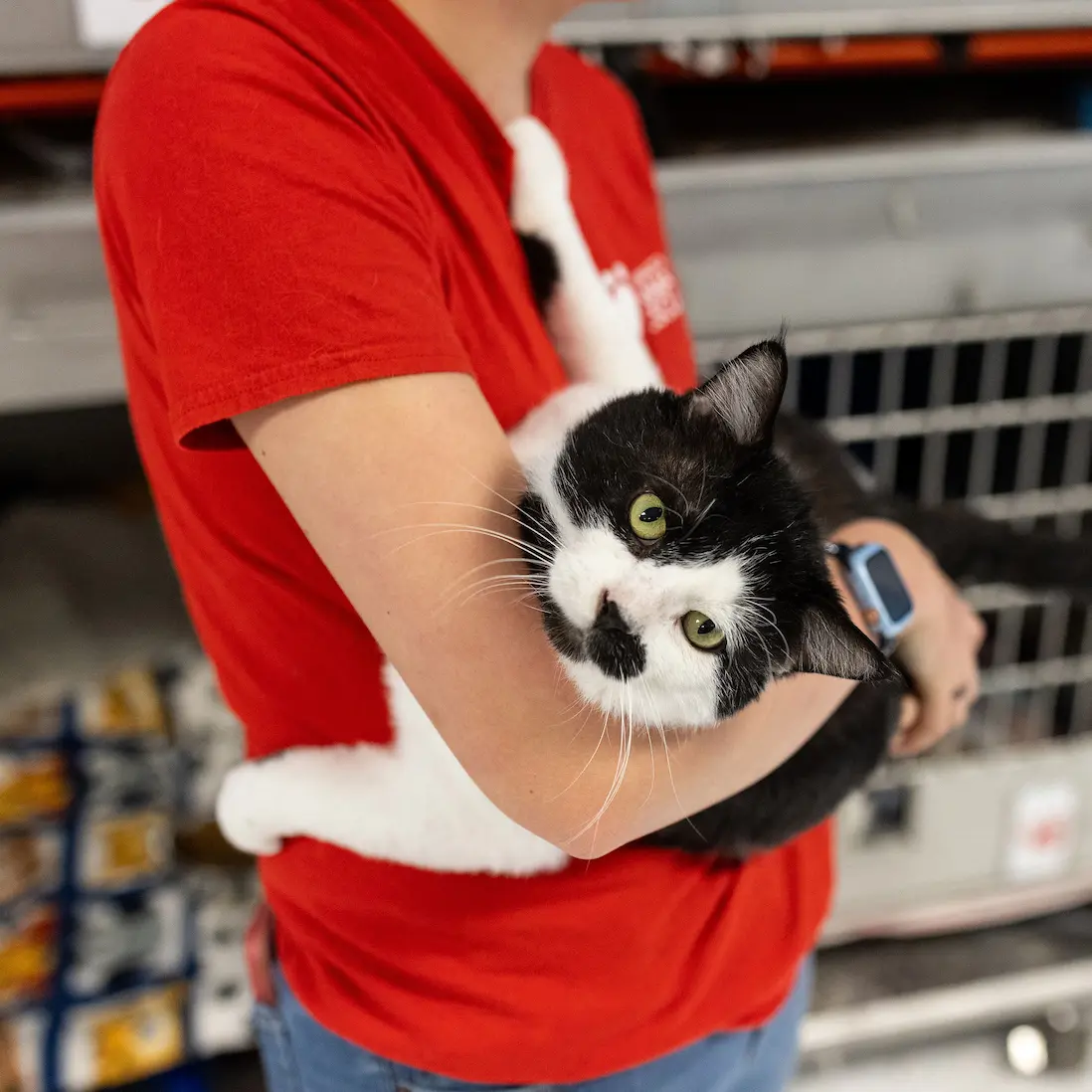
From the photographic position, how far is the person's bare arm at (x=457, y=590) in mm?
501

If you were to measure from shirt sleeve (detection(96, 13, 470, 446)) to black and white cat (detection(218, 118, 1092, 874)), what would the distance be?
6.9 inches

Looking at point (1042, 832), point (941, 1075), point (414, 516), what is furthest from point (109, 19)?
point (941, 1075)

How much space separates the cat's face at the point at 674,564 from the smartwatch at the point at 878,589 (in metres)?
0.09

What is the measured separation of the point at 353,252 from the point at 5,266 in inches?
23.5

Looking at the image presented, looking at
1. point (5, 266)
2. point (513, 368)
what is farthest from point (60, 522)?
point (513, 368)

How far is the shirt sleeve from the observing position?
0.48m

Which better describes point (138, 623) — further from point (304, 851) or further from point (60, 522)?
point (304, 851)

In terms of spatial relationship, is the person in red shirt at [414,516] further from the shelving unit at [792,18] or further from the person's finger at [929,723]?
the shelving unit at [792,18]

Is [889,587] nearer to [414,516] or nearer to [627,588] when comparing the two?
[627,588]

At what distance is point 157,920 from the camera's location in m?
1.40

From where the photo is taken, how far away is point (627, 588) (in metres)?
0.64

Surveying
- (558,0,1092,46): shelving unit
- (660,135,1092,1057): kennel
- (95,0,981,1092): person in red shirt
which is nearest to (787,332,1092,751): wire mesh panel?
(660,135,1092,1057): kennel

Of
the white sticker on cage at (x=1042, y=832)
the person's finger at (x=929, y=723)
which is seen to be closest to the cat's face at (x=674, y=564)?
the person's finger at (x=929, y=723)

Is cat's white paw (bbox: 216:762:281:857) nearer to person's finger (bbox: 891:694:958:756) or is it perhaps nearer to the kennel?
person's finger (bbox: 891:694:958:756)
